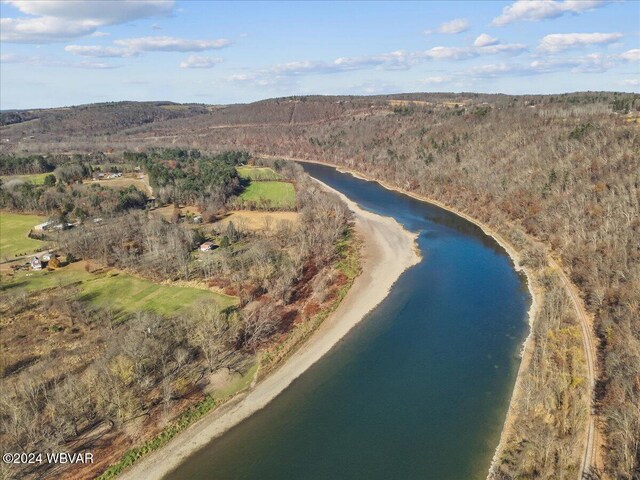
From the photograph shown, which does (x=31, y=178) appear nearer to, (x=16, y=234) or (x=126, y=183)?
(x=126, y=183)

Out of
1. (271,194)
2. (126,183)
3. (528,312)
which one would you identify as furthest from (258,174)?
(528,312)

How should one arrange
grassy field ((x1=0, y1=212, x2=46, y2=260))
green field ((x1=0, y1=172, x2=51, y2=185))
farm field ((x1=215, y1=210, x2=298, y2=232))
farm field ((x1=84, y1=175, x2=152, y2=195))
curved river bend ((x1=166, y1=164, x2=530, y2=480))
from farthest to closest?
green field ((x1=0, y1=172, x2=51, y2=185))
farm field ((x1=84, y1=175, x2=152, y2=195))
farm field ((x1=215, y1=210, x2=298, y2=232))
grassy field ((x1=0, y1=212, x2=46, y2=260))
curved river bend ((x1=166, y1=164, x2=530, y2=480))

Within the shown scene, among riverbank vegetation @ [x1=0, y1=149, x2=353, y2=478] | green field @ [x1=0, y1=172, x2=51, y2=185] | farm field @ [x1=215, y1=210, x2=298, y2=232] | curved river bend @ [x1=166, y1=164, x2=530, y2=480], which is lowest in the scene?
curved river bend @ [x1=166, y1=164, x2=530, y2=480]

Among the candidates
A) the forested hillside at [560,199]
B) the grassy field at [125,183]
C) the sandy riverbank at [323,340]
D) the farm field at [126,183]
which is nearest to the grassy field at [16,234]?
the grassy field at [125,183]

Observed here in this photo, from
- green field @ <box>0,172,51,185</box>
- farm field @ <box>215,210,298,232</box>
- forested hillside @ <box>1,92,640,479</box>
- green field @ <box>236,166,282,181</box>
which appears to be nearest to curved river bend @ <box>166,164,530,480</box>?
forested hillside @ <box>1,92,640,479</box>

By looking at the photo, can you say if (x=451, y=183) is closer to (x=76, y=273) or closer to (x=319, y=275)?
(x=319, y=275)

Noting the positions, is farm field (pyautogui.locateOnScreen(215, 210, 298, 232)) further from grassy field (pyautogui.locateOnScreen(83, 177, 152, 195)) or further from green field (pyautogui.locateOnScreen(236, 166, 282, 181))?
green field (pyautogui.locateOnScreen(236, 166, 282, 181))

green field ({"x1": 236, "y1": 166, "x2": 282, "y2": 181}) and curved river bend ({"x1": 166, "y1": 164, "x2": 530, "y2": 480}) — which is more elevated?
green field ({"x1": 236, "y1": 166, "x2": 282, "y2": 181})
